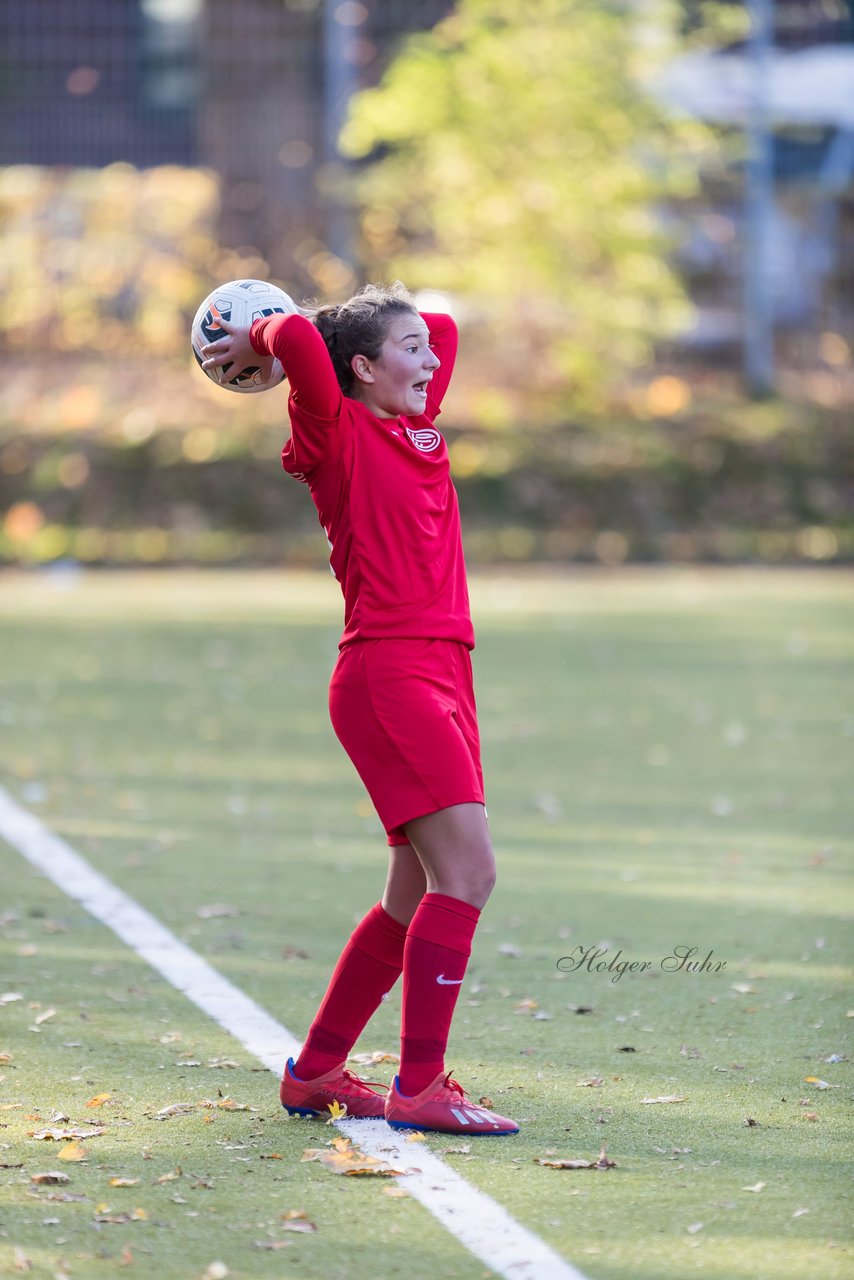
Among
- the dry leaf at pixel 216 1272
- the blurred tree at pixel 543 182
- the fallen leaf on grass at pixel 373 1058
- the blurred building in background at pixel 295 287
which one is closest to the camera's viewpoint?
the dry leaf at pixel 216 1272

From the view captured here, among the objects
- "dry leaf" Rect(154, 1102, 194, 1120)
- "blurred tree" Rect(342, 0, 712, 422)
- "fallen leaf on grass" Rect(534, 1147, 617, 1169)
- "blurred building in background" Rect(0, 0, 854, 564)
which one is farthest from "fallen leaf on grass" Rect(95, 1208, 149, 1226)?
"blurred tree" Rect(342, 0, 712, 422)

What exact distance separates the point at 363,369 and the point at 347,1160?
5.48 feet

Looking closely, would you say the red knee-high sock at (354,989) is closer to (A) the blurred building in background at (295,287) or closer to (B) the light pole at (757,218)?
(A) the blurred building in background at (295,287)

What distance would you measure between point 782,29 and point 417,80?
11.7 metres

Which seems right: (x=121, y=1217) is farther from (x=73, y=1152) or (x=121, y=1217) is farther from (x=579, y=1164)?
(x=579, y=1164)

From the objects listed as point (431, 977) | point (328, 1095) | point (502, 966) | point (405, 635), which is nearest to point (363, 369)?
point (405, 635)

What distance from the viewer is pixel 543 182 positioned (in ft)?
94.7

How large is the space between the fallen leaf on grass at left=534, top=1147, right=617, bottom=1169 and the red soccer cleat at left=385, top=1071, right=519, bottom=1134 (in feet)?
0.71

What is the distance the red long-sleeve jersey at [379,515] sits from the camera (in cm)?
427

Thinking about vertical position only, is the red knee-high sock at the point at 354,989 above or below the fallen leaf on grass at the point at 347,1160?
above

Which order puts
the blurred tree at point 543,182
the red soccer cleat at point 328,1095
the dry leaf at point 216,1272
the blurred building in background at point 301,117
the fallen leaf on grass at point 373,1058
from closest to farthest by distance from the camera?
1. the dry leaf at point 216,1272
2. the red soccer cleat at point 328,1095
3. the fallen leaf on grass at point 373,1058
4. the blurred tree at point 543,182
5. the blurred building in background at point 301,117

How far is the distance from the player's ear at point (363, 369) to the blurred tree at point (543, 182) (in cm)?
2398

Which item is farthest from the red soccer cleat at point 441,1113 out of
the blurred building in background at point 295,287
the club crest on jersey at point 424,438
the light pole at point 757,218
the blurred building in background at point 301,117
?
the blurred building in background at point 301,117

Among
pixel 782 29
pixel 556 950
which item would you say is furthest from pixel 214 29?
pixel 556 950
